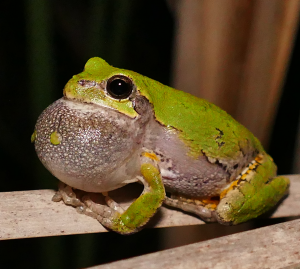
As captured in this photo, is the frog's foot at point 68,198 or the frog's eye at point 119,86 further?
the frog's foot at point 68,198

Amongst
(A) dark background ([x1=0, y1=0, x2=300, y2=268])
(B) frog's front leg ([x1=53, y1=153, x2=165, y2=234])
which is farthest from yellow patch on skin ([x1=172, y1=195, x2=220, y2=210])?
(A) dark background ([x1=0, y1=0, x2=300, y2=268])

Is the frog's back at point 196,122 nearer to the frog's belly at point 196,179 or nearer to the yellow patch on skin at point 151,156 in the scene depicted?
the frog's belly at point 196,179

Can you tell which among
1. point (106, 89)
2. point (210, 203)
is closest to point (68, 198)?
point (106, 89)

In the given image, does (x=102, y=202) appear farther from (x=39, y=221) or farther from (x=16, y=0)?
(x=16, y=0)

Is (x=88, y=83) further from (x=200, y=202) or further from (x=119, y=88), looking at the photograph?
(x=200, y=202)

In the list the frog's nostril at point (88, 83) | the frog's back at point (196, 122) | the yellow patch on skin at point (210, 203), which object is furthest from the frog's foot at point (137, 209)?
the frog's nostril at point (88, 83)

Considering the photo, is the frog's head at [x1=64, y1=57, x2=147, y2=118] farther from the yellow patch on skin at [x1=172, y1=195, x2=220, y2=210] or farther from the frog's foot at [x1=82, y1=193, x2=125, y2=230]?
the yellow patch on skin at [x1=172, y1=195, x2=220, y2=210]
